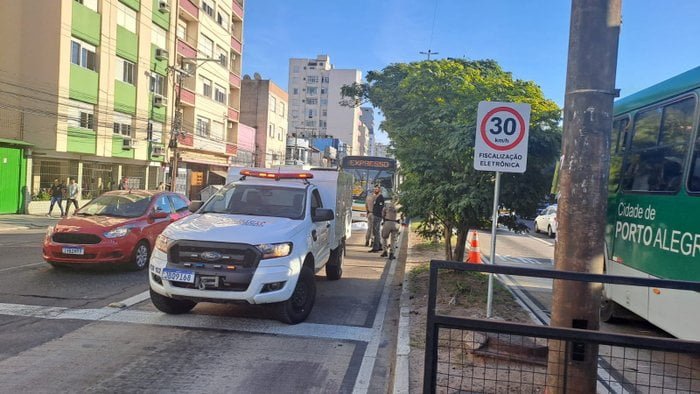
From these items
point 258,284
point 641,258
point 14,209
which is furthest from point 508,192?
point 14,209

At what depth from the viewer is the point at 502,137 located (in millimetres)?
6301

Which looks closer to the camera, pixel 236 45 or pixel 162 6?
Answer: pixel 162 6

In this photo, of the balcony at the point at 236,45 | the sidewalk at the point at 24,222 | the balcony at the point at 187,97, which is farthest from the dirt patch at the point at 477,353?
the balcony at the point at 236,45

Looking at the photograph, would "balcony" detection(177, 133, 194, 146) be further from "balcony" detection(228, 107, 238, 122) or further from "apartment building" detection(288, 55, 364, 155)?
"apartment building" detection(288, 55, 364, 155)

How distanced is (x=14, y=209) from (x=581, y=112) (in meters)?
25.3

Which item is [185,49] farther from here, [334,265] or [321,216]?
[321,216]

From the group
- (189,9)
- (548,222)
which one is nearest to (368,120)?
(189,9)

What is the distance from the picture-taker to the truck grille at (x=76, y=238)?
930 centimetres

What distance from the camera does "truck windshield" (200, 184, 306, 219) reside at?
7.59 m

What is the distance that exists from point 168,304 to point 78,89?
74.4 ft

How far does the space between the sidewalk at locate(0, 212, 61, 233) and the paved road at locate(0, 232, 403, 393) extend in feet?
34.4

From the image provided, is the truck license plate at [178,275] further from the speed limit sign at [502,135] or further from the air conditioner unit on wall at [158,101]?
the air conditioner unit on wall at [158,101]

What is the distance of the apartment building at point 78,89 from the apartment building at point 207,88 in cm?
318

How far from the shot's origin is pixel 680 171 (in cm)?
554
